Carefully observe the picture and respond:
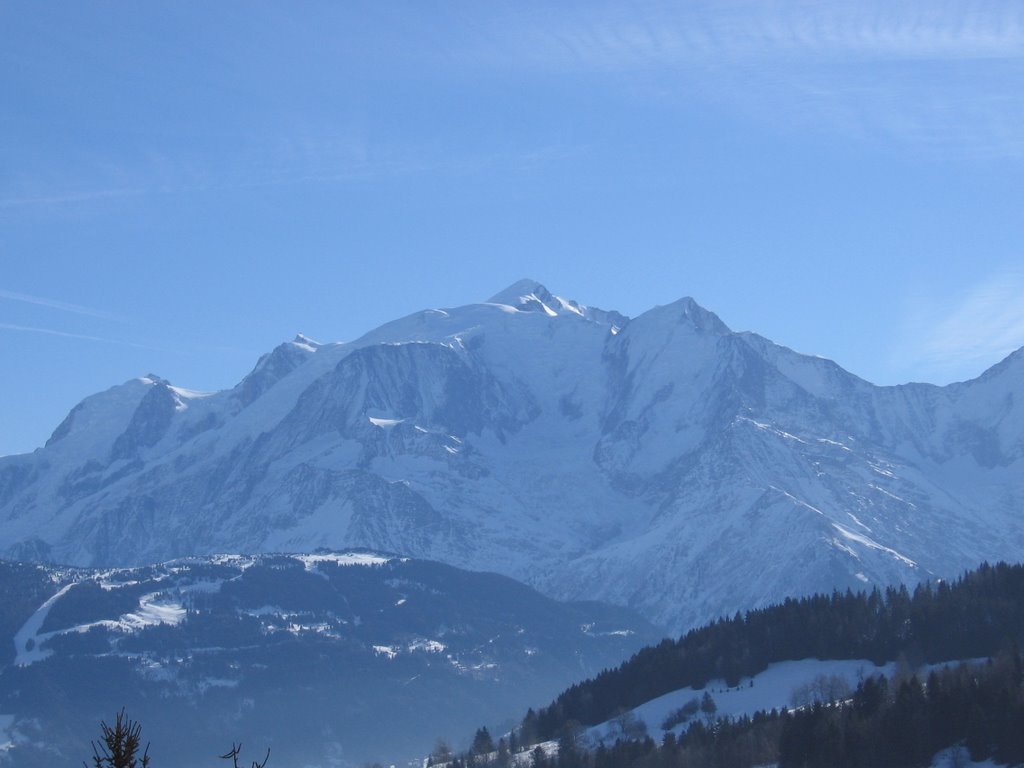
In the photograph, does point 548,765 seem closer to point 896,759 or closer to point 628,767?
point 628,767

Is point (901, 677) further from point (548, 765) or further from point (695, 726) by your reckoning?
point (548, 765)

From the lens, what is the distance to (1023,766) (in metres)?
154

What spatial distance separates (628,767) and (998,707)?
132 ft

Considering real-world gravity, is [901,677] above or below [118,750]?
above

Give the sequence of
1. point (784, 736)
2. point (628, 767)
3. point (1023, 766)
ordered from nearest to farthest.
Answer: point (1023, 766) → point (784, 736) → point (628, 767)

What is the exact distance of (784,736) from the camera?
17525cm

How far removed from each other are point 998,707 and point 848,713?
54.4 ft

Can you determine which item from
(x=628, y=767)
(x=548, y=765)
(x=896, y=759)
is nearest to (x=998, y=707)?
(x=896, y=759)

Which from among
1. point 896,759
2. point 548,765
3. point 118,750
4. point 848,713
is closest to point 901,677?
point 848,713

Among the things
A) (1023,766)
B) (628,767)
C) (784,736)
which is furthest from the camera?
(628,767)

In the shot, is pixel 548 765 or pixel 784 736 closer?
pixel 784 736

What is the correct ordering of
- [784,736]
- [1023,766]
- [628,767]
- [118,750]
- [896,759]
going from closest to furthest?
[118,750], [1023,766], [896,759], [784,736], [628,767]

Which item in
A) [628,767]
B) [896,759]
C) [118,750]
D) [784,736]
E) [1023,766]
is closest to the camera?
[118,750]

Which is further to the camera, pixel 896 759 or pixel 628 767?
pixel 628 767
